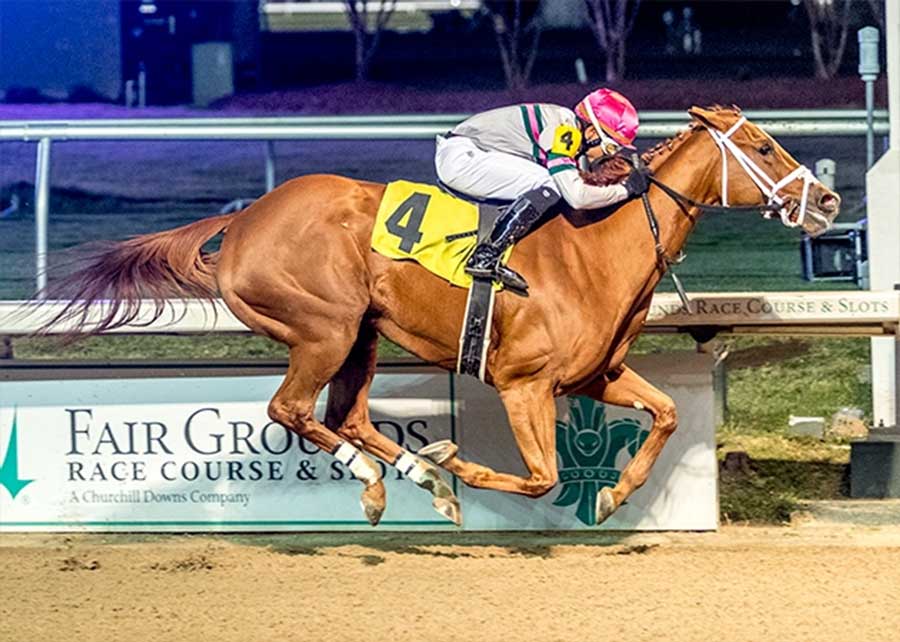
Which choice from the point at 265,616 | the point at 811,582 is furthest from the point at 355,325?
the point at 811,582

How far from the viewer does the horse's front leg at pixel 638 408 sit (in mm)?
6055

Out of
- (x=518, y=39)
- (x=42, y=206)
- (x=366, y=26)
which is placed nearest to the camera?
(x=42, y=206)

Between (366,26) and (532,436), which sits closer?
(532,436)

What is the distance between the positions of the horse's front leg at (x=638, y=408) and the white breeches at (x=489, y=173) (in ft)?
2.52

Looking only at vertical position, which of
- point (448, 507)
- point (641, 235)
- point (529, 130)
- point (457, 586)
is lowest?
point (457, 586)

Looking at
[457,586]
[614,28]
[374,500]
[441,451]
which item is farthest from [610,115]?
[614,28]

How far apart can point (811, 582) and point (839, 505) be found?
3.50ft

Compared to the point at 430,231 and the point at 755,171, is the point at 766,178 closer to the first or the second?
the point at 755,171

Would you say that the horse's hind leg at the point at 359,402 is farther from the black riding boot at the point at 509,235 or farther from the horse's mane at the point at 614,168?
the horse's mane at the point at 614,168

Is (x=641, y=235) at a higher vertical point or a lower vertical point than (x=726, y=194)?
lower

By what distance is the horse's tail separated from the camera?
251 inches

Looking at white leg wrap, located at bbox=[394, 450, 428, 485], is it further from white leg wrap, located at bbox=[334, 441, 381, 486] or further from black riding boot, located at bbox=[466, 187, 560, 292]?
black riding boot, located at bbox=[466, 187, 560, 292]

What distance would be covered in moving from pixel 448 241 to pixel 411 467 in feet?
2.66

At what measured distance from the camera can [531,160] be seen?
6152mm
